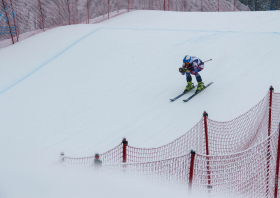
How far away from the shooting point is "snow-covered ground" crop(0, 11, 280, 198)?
4.65 metres

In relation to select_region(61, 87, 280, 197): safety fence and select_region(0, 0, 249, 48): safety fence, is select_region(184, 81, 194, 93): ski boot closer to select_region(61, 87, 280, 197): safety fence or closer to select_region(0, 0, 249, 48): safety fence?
select_region(61, 87, 280, 197): safety fence

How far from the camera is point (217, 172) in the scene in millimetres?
3439

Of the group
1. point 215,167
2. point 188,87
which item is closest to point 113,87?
Result: point 188,87

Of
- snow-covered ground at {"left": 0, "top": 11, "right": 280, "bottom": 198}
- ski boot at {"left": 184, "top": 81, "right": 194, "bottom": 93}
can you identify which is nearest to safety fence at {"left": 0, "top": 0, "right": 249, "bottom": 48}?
snow-covered ground at {"left": 0, "top": 11, "right": 280, "bottom": 198}

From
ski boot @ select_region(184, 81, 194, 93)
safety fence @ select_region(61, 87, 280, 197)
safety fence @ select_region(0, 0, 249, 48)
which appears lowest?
ski boot @ select_region(184, 81, 194, 93)

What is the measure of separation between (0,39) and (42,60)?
5.64 m

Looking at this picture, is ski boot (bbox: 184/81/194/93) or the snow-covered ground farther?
ski boot (bbox: 184/81/194/93)

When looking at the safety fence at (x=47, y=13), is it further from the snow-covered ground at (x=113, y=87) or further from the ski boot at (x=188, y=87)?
the ski boot at (x=188, y=87)

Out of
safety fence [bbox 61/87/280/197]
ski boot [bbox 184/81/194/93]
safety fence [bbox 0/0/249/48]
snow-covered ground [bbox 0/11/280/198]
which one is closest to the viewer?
safety fence [bbox 61/87/280/197]

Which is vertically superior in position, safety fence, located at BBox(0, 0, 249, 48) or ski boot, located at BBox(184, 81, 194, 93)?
safety fence, located at BBox(0, 0, 249, 48)

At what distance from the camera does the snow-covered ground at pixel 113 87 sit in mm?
4648

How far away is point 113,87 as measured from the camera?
866cm

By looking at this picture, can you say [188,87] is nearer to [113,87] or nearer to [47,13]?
[113,87]

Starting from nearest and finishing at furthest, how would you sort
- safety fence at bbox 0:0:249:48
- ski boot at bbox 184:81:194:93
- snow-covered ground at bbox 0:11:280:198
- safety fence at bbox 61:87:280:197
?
safety fence at bbox 61:87:280:197, snow-covered ground at bbox 0:11:280:198, ski boot at bbox 184:81:194:93, safety fence at bbox 0:0:249:48
